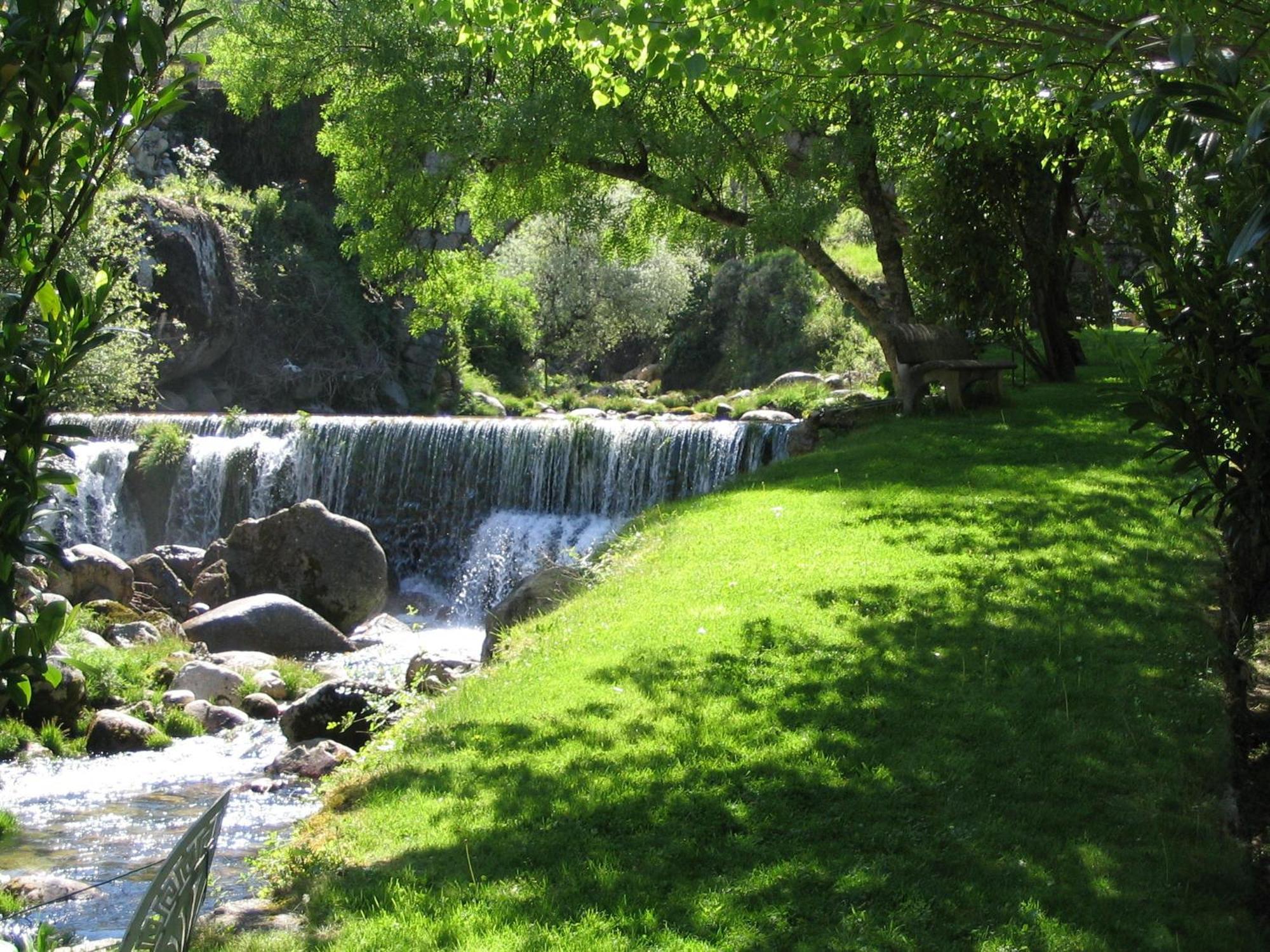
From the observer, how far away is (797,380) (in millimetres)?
28109

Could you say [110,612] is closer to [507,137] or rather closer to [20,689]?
[507,137]

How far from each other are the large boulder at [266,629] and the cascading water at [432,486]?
1.65 ft

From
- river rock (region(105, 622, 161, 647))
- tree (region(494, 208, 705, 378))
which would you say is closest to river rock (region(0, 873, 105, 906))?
river rock (region(105, 622, 161, 647))

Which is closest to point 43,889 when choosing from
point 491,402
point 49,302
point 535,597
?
point 535,597

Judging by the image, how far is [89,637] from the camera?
40.7 ft

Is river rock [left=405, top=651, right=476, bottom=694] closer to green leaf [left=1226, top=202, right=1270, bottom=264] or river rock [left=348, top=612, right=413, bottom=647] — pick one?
river rock [left=348, top=612, right=413, bottom=647]

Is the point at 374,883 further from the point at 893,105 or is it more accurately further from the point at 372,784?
the point at 893,105

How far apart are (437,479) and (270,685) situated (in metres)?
7.30

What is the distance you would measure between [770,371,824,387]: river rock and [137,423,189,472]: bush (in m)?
13.7

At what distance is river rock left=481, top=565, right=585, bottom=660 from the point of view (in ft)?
29.5

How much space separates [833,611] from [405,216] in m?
9.23

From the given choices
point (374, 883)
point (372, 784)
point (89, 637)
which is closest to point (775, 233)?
point (89, 637)

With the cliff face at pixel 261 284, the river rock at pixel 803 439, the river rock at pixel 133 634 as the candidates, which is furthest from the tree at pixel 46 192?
the cliff face at pixel 261 284

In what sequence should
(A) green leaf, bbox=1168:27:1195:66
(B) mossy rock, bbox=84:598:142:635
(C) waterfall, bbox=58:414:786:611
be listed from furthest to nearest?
(C) waterfall, bbox=58:414:786:611 → (B) mossy rock, bbox=84:598:142:635 → (A) green leaf, bbox=1168:27:1195:66
